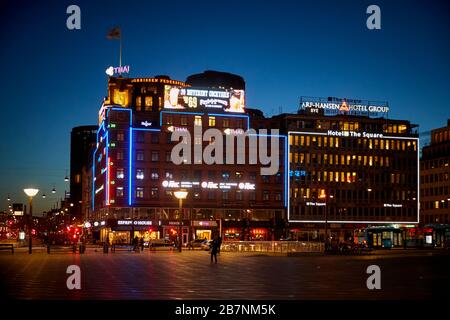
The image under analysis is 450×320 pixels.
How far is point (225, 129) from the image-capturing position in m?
123

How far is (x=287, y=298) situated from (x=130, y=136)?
3928 inches

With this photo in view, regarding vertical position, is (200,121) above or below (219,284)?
above

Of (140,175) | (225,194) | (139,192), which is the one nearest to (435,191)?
(225,194)

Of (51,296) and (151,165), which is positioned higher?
(151,165)

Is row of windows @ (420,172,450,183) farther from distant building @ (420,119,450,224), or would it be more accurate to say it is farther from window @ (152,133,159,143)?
window @ (152,133,159,143)

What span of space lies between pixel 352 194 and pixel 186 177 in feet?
118

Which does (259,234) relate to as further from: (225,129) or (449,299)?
(449,299)

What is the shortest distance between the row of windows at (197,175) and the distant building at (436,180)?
38.0 meters

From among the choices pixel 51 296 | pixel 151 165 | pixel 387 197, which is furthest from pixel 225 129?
pixel 51 296

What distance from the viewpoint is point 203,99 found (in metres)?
124

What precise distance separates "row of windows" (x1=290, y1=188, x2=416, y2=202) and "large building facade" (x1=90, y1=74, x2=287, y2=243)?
464 centimetres

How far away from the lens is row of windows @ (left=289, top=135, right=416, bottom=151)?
131m

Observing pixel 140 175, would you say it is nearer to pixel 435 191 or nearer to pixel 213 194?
pixel 213 194
